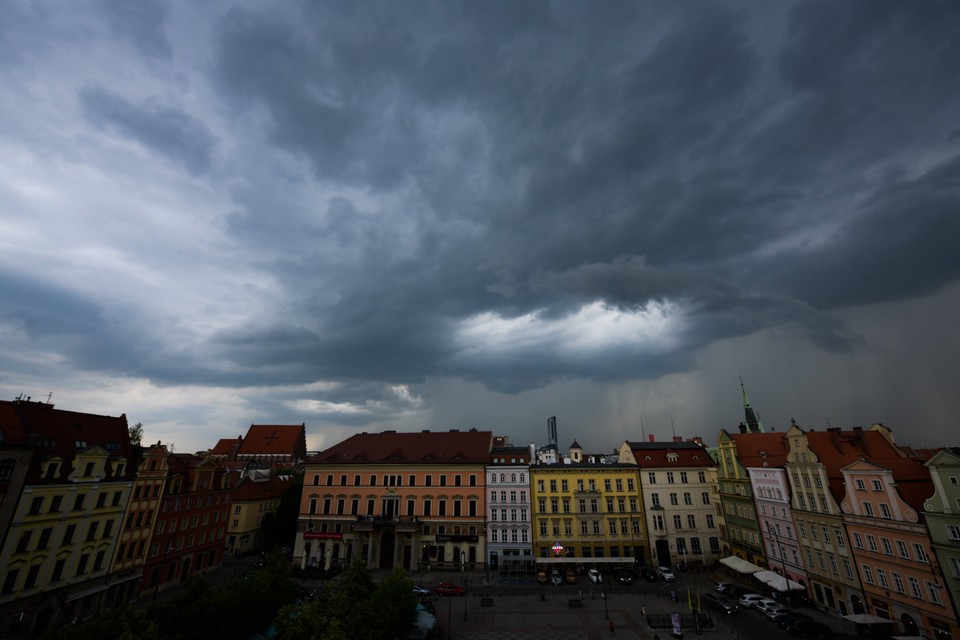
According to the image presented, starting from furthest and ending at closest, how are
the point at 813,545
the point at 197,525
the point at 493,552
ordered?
the point at 493,552, the point at 197,525, the point at 813,545

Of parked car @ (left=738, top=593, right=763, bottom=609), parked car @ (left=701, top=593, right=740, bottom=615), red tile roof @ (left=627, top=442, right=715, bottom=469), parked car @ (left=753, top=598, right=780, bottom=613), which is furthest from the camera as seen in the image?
red tile roof @ (left=627, top=442, right=715, bottom=469)

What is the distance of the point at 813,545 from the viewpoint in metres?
50.1

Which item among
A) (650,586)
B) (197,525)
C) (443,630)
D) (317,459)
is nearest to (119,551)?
(197,525)

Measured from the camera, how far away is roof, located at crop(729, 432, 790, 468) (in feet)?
192

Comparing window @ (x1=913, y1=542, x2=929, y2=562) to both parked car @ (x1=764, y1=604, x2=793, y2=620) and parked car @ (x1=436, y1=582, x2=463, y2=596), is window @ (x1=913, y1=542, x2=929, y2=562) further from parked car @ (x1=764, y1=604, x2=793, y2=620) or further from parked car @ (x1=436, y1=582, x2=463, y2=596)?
parked car @ (x1=436, y1=582, x2=463, y2=596)

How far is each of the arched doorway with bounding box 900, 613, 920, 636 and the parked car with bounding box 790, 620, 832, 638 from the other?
19.7ft

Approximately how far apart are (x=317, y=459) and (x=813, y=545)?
7053 cm

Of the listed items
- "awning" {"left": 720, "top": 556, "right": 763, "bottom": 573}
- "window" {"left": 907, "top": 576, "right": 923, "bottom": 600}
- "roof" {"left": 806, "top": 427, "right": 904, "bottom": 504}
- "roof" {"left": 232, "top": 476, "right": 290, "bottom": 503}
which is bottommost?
"awning" {"left": 720, "top": 556, "right": 763, "bottom": 573}

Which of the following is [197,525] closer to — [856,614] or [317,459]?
[317,459]

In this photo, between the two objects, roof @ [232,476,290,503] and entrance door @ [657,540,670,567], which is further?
roof @ [232,476,290,503]

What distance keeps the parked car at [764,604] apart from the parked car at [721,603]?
1890mm

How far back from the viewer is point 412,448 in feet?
257

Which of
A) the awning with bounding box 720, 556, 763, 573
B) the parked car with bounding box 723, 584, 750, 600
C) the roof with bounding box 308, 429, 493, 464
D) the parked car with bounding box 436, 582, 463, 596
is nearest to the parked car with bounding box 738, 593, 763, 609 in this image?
the parked car with bounding box 723, 584, 750, 600

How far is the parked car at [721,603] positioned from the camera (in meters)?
46.7
